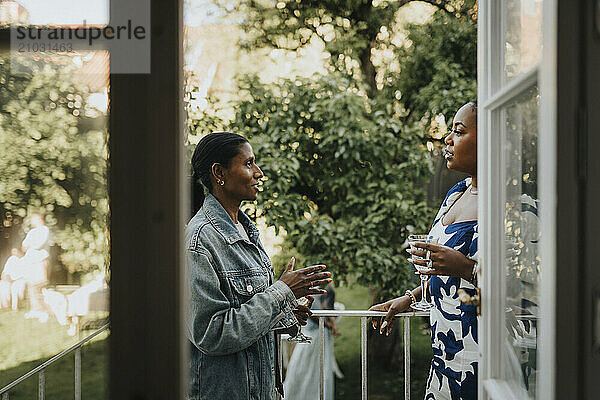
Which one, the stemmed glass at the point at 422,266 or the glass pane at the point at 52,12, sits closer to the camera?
the glass pane at the point at 52,12

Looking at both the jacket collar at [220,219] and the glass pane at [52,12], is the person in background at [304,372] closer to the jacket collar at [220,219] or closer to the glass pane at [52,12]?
the jacket collar at [220,219]

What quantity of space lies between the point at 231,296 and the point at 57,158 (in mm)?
820

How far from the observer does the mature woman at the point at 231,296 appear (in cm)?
170

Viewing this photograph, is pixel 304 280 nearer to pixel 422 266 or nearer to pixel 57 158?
pixel 422 266

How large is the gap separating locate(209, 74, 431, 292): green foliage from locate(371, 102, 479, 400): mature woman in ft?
5.95

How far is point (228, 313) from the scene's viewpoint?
5.62 feet

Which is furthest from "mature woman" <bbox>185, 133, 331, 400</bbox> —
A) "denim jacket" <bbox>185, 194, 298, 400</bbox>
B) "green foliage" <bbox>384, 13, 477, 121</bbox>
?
"green foliage" <bbox>384, 13, 477, 121</bbox>

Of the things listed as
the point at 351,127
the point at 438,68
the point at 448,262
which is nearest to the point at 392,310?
the point at 448,262

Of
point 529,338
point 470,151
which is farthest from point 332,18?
point 529,338

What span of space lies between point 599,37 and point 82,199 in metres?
0.95

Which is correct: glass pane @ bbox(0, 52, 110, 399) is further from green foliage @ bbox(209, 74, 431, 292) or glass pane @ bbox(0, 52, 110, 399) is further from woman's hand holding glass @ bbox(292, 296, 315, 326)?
green foliage @ bbox(209, 74, 431, 292)

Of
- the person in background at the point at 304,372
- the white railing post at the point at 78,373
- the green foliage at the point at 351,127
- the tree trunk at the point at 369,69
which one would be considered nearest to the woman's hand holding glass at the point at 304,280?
the white railing post at the point at 78,373

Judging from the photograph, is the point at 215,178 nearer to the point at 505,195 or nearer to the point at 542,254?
the point at 505,195

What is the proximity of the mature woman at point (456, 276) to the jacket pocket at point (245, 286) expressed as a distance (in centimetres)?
53
